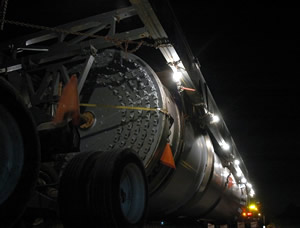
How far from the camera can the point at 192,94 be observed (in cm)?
584

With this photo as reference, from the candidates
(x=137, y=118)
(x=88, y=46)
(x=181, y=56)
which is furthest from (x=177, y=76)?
(x=88, y=46)

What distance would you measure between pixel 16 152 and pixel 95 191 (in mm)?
897

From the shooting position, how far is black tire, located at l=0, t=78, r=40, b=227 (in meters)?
2.04

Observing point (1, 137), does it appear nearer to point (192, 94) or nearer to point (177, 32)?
point (177, 32)

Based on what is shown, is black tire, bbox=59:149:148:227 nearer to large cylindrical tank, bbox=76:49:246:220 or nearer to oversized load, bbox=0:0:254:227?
oversized load, bbox=0:0:254:227

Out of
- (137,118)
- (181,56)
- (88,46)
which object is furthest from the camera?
(181,56)

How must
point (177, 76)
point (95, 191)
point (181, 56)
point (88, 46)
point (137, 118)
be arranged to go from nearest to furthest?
1. point (95, 191)
2. point (137, 118)
3. point (88, 46)
4. point (181, 56)
5. point (177, 76)

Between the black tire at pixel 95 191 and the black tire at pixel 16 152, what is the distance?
70cm

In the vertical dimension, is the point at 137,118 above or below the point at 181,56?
below

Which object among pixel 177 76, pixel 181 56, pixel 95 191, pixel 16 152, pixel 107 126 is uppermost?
pixel 181 56

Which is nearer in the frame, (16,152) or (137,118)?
(16,152)

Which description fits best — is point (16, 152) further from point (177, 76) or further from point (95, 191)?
point (177, 76)

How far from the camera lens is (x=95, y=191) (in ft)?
9.23

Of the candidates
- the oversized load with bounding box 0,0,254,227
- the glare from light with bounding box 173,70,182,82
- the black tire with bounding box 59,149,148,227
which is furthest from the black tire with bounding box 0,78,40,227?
the glare from light with bounding box 173,70,182,82
